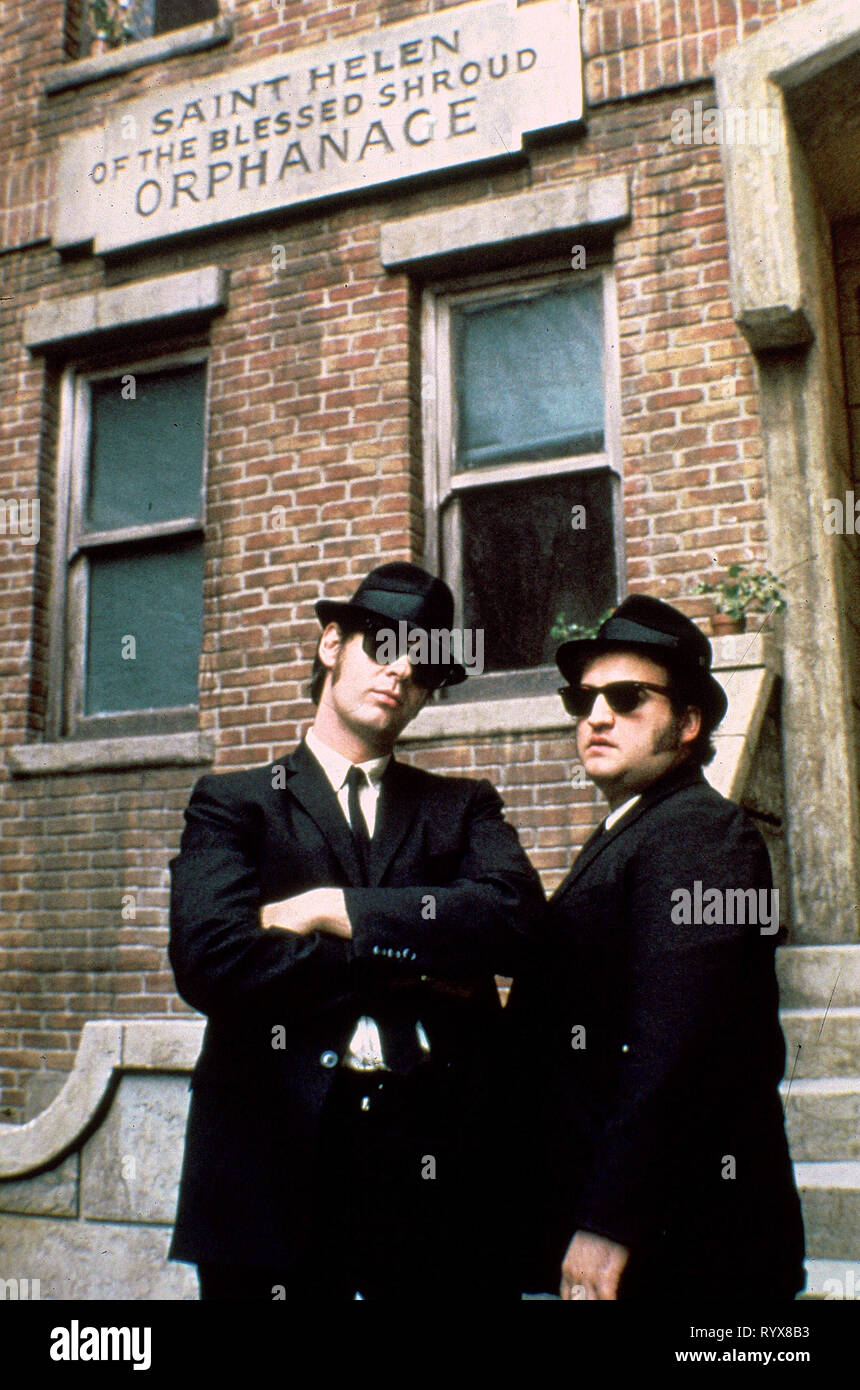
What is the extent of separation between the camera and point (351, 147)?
226 inches

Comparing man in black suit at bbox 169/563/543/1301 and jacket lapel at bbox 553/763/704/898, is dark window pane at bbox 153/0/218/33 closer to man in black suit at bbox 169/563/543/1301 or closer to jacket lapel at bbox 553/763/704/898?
man in black suit at bbox 169/563/543/1301

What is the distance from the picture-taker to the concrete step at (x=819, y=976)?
151 inches

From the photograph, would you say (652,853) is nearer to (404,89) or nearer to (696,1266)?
(696,1266)

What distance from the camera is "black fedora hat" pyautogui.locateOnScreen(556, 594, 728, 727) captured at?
7.98 ft

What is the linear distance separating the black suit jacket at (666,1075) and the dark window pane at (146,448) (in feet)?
14.2

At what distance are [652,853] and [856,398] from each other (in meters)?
4.15

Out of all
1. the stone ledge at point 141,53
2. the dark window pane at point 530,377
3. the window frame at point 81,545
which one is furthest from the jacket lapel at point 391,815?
the stone ledge at point 141,53

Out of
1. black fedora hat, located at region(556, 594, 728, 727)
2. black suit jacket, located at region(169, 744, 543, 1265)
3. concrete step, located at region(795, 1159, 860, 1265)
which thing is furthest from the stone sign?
concrete step, located at region(795, 1159, 860, 1265)

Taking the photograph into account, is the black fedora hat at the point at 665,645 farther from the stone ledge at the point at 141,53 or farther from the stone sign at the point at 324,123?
the stone ledge at the point at 141,53

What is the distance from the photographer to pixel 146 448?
6.23 metres

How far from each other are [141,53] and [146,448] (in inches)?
81.5

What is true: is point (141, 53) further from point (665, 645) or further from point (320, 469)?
point (665, 645)
